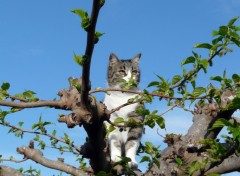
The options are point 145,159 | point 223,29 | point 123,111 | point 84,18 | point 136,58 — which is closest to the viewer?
point 84,18

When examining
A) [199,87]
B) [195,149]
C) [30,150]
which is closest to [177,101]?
[199,87]

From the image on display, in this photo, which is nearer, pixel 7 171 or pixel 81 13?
pixel 81 13

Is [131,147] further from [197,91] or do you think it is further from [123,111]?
[197,91]

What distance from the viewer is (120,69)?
829 centimetres

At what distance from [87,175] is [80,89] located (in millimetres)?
1494

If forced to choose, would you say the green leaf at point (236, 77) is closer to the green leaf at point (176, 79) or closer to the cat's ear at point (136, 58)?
the green leaf at point (176, 79)

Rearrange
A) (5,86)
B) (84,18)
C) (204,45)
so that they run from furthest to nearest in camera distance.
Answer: (5,86) → (204,45) → (84,18)

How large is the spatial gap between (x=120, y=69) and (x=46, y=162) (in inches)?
153

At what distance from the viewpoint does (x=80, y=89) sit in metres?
3.10

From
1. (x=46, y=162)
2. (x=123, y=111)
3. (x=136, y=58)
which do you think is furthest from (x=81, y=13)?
(x=136, y=58)

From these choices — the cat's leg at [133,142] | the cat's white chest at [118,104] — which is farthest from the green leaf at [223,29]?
the cat's white chest at [118,104]

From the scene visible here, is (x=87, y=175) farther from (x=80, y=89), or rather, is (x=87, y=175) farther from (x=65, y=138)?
(x=80, y=89)

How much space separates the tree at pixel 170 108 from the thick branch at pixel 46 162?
0.01 m

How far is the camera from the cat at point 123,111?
6645 millimetres
